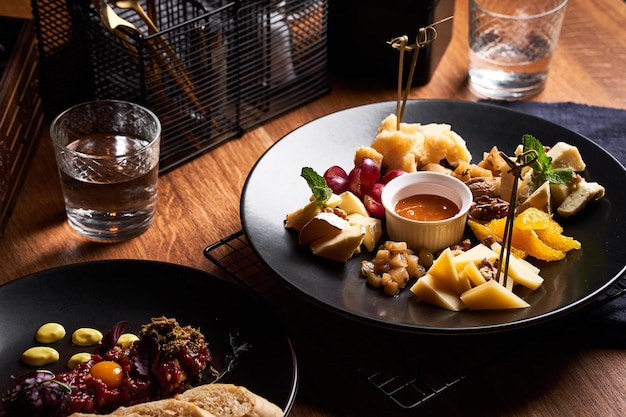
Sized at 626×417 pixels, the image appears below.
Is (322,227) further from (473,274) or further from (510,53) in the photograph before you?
(510,53)

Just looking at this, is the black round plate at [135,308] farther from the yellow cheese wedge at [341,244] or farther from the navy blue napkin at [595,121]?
the navy blue napkin at [595,121]

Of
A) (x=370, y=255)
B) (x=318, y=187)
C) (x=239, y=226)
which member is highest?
(x=318, y=187)

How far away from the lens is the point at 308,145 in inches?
78.3

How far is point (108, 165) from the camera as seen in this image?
1798 millimetres

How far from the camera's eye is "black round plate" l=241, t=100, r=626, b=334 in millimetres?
1556

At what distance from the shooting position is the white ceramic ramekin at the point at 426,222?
173cm

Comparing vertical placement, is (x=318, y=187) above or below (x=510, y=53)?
above

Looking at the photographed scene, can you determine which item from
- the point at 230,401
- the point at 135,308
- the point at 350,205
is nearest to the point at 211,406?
the point at 230,401

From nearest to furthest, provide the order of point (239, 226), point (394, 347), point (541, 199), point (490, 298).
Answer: point (490, 298), point (394, 347), point (541, 199), point (239, 226)

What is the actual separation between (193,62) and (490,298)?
0.90 metres

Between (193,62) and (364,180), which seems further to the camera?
(193,62)

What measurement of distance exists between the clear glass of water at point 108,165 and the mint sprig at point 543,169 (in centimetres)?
72

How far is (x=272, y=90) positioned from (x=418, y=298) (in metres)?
0.88

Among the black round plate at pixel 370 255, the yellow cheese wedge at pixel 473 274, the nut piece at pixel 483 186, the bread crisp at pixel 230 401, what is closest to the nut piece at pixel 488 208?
the nut piece at pixel 483 186
